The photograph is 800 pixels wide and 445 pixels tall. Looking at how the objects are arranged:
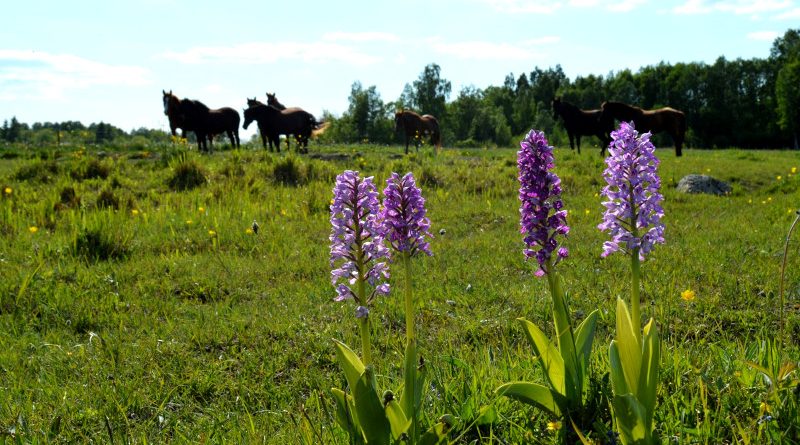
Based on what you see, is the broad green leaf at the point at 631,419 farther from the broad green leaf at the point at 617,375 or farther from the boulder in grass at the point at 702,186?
the boulder in grass at the point at 702,186

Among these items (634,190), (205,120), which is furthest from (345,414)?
(205,120)

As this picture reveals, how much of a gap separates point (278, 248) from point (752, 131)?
9053cm

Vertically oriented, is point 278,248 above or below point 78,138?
below

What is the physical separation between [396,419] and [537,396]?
74cm

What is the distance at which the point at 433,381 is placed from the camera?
3.53 meters

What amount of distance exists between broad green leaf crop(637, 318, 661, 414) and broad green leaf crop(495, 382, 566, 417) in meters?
0.45

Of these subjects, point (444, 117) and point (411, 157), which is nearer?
point (411, 157)

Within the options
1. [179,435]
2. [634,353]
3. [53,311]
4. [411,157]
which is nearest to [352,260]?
[634,353]

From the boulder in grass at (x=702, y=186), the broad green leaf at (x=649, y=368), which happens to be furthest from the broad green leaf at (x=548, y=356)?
the boulder in grass at (x=702, y=186)

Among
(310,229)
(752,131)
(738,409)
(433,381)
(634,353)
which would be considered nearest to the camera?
(634,353)

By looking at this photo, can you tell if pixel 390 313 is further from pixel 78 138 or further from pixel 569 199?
pixel 78 138

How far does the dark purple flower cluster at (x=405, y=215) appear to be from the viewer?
2377 mm

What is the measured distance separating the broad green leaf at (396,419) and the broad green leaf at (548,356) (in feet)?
2.19

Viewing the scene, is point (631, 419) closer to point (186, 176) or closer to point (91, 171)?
point (186, 176)
